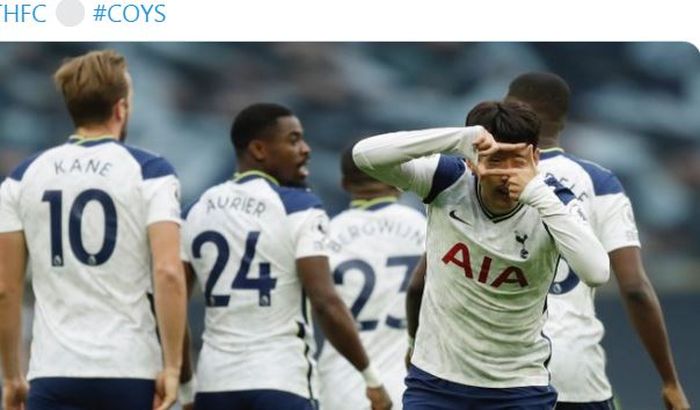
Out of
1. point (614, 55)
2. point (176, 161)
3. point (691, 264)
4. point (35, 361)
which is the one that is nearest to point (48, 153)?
point (35, 361)

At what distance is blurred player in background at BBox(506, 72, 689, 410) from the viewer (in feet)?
24.7

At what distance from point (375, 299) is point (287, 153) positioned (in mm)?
1393

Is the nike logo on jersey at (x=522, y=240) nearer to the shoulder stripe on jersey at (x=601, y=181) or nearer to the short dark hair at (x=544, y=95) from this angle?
the shoulder stripe on jersey at (x=601, y=181)

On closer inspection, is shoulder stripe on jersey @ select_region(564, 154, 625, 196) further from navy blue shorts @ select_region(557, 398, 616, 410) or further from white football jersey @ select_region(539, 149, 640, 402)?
navy blue shorts @ select_region(557, 398, 616, 410)

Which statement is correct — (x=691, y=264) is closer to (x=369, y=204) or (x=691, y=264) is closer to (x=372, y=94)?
(x=372, y=94)

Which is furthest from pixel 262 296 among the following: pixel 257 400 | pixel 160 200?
pixel 160 200

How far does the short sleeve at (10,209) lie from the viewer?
7199mm

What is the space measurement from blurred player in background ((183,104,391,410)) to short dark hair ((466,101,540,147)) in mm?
1889

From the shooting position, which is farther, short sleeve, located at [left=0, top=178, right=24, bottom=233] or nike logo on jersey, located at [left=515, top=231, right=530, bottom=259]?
short sleeve, located at [left=0, top=178, right=24, bottom=233]

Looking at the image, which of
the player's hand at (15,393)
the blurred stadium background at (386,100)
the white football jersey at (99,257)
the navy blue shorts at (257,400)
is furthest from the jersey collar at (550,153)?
the blurred stadium background at (386,100)

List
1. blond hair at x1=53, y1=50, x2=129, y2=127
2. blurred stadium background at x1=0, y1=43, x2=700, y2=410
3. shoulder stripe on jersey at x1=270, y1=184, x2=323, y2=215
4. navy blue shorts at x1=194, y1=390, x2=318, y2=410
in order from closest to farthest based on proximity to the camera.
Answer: blond hair at x1=53, y1=50, x2=129, y2=127 < navy blue shorts at x1=194, y1=390, x2=318, y2=410 < shoulder stripe on jersey at x1=270, y1=184, x2=323, y2=215 < blurred stadium background at x1=0, y1=43, x2=700, y2=410

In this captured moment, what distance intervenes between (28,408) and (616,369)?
950 cm

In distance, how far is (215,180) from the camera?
55.3 ft

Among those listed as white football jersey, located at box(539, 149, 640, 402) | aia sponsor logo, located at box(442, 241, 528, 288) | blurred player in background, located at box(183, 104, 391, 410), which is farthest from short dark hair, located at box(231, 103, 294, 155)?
aia sponsor logo, located at box(442, 241, 528, 288)
